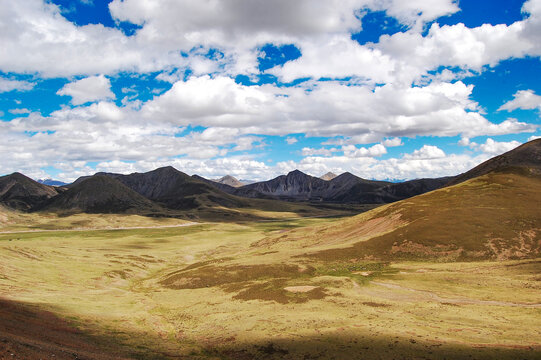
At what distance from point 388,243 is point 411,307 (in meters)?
52.7

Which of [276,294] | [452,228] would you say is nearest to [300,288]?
[276,294]

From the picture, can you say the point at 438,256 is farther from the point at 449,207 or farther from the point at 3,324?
the point at 3,324

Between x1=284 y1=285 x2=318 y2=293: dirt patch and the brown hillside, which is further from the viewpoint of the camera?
the brown hillside

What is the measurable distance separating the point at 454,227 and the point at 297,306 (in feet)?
234

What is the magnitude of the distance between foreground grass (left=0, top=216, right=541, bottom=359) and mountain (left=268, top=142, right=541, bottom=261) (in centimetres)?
923

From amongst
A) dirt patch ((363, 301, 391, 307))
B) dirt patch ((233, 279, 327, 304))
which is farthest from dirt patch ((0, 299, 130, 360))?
dirt patch ((363, 301, 391, 307))

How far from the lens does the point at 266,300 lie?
210 ft

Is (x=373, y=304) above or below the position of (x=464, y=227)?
below

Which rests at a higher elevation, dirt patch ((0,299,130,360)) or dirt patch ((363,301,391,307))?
dirt patch ((0,299,130,360))

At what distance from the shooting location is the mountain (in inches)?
3713

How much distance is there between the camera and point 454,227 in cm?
10538

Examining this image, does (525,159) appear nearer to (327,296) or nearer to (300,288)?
(300,288)

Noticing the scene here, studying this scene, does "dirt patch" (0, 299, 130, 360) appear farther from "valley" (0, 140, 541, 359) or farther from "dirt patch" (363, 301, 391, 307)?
"dirt patch" (363, 301, 391, 307)

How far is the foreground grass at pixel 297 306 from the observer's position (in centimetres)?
3972
